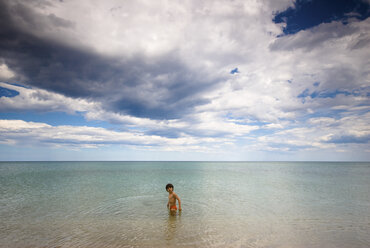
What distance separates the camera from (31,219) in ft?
38.5

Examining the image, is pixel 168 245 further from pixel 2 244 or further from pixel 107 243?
pixel 2 244

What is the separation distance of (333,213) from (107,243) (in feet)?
49.7

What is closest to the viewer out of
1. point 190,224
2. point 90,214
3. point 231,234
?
point 231,234

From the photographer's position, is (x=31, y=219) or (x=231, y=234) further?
(x=31, y=219)

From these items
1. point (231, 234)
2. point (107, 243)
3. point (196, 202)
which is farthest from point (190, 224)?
point (196, 202)

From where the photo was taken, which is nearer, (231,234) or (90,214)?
(231,234)

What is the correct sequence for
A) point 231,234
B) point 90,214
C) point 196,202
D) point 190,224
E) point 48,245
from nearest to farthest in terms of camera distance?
point 48,245 → point 231,234 → point 190,224 → point 90,214 → point 196,202

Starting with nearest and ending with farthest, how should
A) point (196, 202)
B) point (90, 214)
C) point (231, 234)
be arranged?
point (231, 234) → point (90, 214) → point (196, 202)

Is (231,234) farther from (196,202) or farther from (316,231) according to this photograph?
(196,202)

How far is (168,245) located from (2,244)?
710 cm

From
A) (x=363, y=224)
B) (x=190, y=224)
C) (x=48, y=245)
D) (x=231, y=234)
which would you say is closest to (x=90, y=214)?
(x=48, y=245)

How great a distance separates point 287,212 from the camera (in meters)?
13.7

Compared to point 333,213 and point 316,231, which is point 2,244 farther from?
point 333,213

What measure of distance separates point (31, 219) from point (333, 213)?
2035 centimetres
